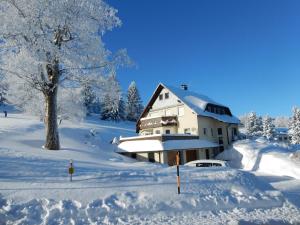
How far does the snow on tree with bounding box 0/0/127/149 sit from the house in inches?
578

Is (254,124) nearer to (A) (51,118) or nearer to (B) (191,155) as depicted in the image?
(B) (191,155)

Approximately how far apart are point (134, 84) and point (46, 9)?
65595mm

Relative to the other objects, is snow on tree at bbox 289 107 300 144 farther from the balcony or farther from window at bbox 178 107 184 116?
the balcony

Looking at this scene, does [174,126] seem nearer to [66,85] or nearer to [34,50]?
[66,85]

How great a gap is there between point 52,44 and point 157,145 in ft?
59.3

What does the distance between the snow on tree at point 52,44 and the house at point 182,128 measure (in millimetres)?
14690

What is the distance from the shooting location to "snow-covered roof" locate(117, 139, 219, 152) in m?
32.1

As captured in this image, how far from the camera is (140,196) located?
10500 mm

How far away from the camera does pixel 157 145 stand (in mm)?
32219

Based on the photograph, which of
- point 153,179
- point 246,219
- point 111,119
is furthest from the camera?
point 111,119

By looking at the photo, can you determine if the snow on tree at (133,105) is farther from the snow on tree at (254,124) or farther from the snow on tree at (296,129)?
the snow on tree at (296,129)

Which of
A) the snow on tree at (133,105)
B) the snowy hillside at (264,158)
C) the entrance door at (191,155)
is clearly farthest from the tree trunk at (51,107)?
the snow on tree at (133,105)

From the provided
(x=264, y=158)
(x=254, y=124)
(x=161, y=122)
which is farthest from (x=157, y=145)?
(x=254, y=124)

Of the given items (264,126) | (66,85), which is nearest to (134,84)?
(264,126)
